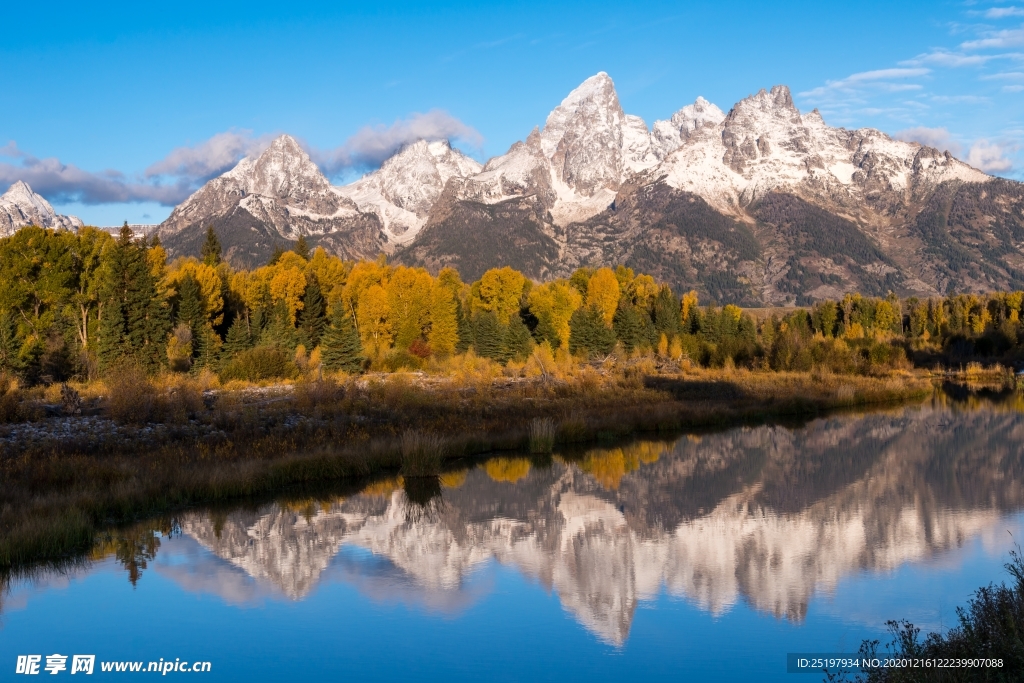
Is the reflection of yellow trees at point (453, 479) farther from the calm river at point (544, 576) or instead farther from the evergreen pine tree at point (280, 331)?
the evergreen pine tree at point (280, 331)

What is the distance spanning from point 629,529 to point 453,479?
24.4 feet

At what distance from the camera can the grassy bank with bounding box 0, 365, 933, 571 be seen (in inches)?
746

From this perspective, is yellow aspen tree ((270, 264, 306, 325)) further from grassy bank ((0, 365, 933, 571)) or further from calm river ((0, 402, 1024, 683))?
calm river ((0, 402, 1024, 683))

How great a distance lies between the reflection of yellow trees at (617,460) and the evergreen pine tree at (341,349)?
101 feet

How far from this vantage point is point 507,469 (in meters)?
26.7

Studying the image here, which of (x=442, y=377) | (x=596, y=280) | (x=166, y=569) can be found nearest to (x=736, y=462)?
(x=166, y=569)

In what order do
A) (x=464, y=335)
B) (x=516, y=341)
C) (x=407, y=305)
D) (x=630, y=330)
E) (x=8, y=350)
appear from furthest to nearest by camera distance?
1. (x=630, y=330)
2. (x=464, y=335)
3. (x=407, y=305)
4. (x=516, y=341)
5. (x=8, y=350)

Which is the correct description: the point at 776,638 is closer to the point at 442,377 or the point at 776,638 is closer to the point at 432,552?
the point at 432,552

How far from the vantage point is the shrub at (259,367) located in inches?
2125

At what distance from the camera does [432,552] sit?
17062mm

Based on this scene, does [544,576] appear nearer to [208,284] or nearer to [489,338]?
[489,338]

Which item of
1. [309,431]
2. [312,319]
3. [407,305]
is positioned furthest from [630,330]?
[309,431]

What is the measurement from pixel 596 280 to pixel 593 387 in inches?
1803

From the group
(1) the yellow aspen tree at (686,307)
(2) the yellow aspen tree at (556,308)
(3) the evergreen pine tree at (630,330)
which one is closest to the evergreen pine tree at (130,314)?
(2) the yellow aspen tree at (556,308)
